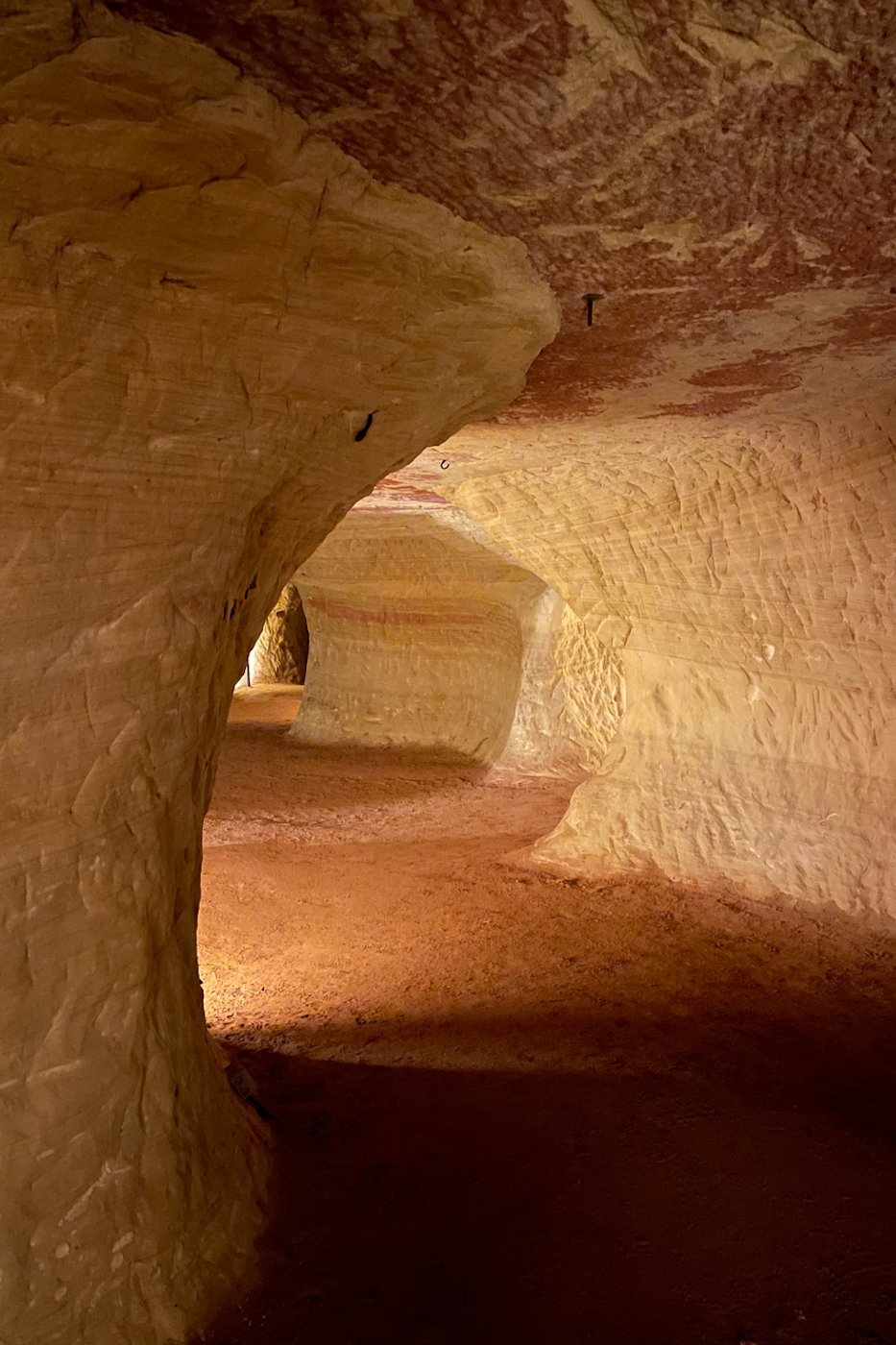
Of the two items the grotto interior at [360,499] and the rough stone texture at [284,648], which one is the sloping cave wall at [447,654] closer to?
the grotto interior at [360,499]

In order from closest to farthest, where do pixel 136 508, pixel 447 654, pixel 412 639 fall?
1. pixel 136 508
2. pixel 447 654
3. pixel 412 639

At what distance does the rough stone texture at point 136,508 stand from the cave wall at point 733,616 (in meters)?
2.29

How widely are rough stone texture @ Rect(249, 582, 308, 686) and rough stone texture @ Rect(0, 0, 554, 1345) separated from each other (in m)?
15.3

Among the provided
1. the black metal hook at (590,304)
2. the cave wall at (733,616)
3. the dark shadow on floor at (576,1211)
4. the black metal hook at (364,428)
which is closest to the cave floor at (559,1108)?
the dark shadow on floor at (576,1211)

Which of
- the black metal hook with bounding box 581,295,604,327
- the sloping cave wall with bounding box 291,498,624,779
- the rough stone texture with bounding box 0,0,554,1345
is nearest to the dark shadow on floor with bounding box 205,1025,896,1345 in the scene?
the rough stone texture with bounding box 0,0,554,1345

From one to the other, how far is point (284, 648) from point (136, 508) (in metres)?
15.9

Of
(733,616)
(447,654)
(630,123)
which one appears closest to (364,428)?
(630,123)

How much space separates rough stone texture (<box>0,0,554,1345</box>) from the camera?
1790 millimetres

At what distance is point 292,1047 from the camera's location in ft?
13.5

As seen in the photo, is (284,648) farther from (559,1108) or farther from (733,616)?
(559,1108)

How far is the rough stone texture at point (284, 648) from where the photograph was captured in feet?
58.0

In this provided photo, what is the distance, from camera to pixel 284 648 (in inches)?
704

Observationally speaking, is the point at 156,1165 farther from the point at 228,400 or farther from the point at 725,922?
the point at 725,922

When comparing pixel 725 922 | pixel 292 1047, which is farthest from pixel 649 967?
pixel 292 1047
